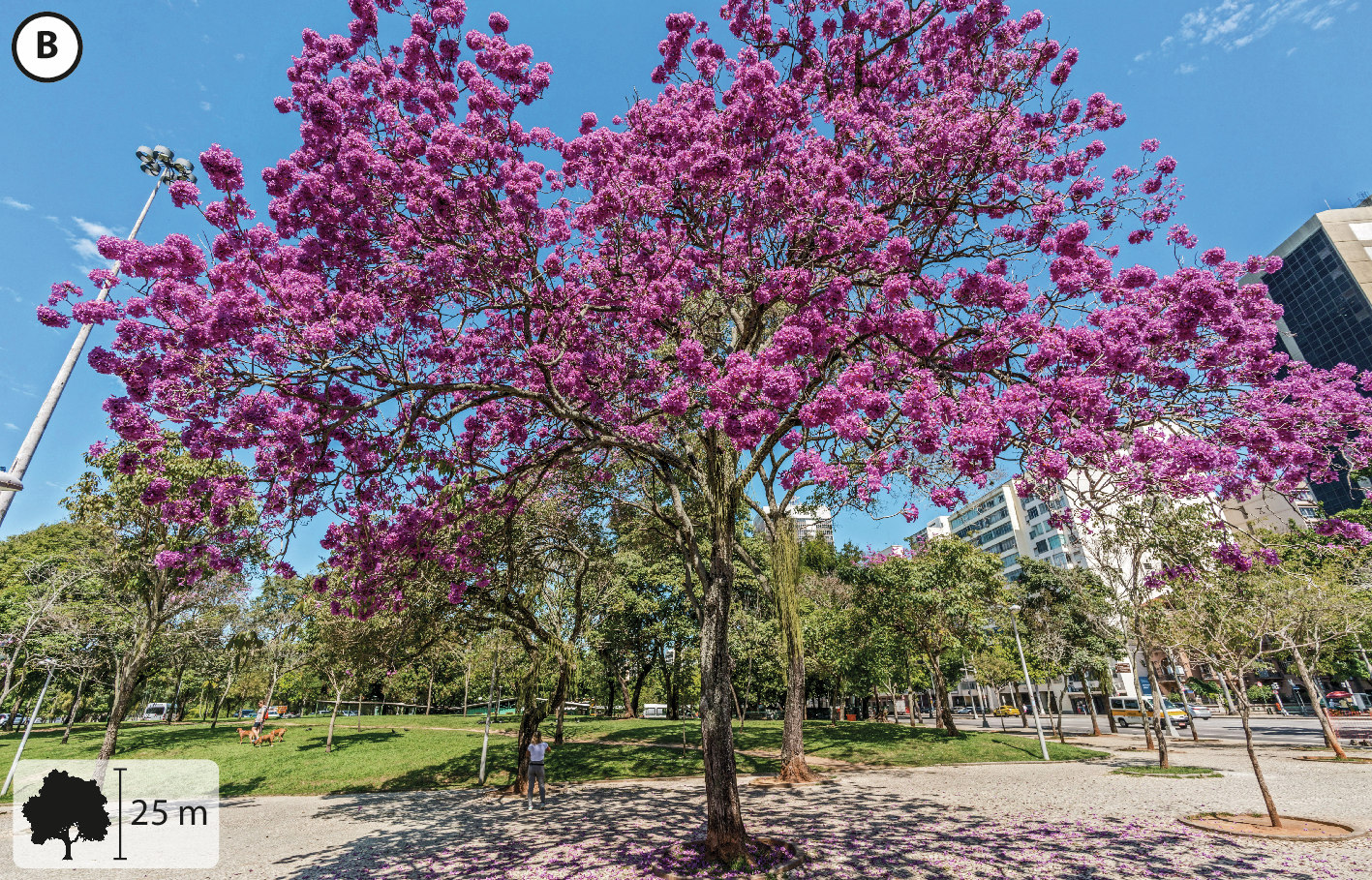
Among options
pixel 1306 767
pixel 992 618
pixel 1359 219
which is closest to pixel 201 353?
pixel 1306 767

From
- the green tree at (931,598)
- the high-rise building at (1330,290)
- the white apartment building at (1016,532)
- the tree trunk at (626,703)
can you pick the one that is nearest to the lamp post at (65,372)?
the green tree at (931,598)

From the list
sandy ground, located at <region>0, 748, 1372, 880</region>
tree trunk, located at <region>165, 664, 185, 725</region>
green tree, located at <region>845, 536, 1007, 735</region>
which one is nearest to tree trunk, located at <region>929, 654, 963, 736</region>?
green tree, located at <region>845, 536, 1007, 735</region>

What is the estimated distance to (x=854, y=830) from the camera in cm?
964

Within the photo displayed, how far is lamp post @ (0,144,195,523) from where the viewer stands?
5949mm

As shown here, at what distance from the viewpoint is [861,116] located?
8266 mm

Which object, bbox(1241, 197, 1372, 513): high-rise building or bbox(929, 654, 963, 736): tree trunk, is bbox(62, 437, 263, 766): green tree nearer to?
bbox(929, 654, 963, 736): tree trunk

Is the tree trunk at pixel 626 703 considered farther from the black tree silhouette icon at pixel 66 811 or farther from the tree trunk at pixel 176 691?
the black tree silhouette icon at pixel 66 811

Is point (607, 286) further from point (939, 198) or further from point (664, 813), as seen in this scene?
point (664, 813)

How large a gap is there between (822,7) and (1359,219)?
8986cm

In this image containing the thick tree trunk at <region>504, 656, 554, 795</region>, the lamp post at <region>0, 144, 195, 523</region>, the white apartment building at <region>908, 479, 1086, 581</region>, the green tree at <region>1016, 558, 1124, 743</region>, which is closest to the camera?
the lamp post at <region>0, 144, 195, 523</region>

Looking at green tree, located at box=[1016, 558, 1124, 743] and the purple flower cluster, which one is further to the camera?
green tree, located at box=[1016, 558, 1124, 743]

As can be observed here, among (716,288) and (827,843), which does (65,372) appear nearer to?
(716,288)

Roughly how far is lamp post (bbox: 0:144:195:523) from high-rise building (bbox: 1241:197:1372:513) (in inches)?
3332

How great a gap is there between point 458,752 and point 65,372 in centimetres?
1839
